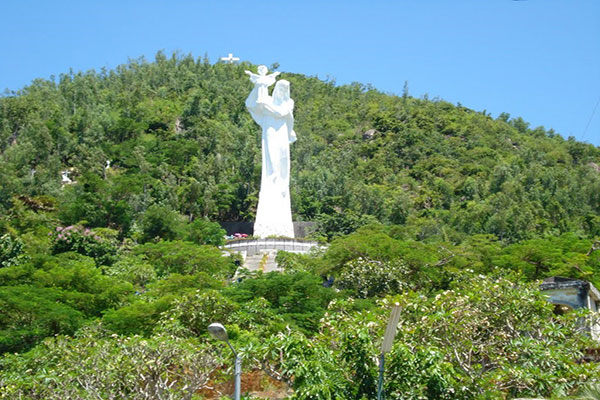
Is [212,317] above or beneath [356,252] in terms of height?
beneath

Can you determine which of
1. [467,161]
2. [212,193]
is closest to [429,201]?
[467,161]

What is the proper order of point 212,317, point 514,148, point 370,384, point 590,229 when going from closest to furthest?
point 370,384
point 212,317
point 590,229
point 514,148

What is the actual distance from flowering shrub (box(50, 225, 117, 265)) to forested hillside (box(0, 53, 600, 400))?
0.08 m

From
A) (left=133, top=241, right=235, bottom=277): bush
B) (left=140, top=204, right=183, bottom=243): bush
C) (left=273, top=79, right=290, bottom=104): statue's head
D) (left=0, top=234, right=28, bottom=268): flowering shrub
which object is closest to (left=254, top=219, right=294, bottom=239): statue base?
(left=140, top=204, right=183, bottom=243): bush

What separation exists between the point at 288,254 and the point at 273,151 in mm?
8380

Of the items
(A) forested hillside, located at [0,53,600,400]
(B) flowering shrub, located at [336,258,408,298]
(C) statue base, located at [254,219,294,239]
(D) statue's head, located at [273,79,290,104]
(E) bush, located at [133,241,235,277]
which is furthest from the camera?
(D) statue's head, located at [273,79,290,104]

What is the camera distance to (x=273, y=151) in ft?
114

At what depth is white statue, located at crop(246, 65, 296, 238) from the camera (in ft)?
112

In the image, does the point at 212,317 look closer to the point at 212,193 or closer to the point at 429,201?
the point at 212,193

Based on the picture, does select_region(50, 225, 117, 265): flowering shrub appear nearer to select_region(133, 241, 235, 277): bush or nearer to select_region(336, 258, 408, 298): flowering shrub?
select_region(133, 241, 235, 277): bush

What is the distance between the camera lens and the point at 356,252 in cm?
2198

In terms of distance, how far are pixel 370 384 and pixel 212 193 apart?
100 feet

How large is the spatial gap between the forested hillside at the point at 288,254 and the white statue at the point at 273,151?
2192mm

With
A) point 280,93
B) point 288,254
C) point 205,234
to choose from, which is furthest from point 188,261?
point 280,93
